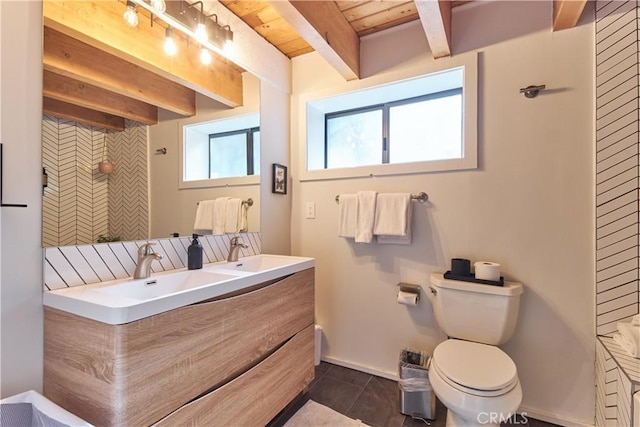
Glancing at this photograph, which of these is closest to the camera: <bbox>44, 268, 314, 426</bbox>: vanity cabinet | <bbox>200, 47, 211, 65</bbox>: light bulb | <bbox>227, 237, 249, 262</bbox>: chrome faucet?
<bbox>44, 268, 314, 426</bbox>: vanity cabinet

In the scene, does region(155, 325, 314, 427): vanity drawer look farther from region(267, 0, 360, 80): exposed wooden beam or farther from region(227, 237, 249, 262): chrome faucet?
region(267, 0, 360, 80): exposed wooden beam

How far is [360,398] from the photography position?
1.72 meters

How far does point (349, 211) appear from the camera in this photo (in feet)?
6.39

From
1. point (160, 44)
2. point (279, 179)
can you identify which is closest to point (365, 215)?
point (279, 179)

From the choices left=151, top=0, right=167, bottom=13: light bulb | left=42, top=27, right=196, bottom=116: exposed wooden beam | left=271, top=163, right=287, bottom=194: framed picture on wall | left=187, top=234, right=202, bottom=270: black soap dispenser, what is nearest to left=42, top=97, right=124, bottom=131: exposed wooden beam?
left=42, top=27, right=196, bottom=116: exposed wooden beam

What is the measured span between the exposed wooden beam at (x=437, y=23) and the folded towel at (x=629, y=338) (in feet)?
5.46

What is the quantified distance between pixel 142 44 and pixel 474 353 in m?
2.18

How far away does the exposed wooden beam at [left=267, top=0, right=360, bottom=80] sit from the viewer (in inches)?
53.9

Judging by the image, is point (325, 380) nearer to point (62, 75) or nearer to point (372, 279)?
point (372, 279)

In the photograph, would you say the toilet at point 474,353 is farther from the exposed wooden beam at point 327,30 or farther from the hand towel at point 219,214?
the exposed wooden beam at point 327,30

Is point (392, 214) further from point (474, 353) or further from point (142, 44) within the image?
point (142, 44)

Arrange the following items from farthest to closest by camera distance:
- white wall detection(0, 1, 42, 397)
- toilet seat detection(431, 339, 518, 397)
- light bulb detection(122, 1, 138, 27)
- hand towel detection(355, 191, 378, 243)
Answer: hand towel detection(355, 191, 378, 243) < light bulb detection(122, 1, 138, 27) < toilet seat detection(431, 339, 518, 397) < white wall detection(0, 1, 42, 397)

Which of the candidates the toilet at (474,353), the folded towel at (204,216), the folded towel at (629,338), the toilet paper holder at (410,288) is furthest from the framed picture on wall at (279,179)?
the folded towel at (629,338)

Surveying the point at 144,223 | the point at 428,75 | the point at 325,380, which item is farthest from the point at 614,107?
the point at 144,223
